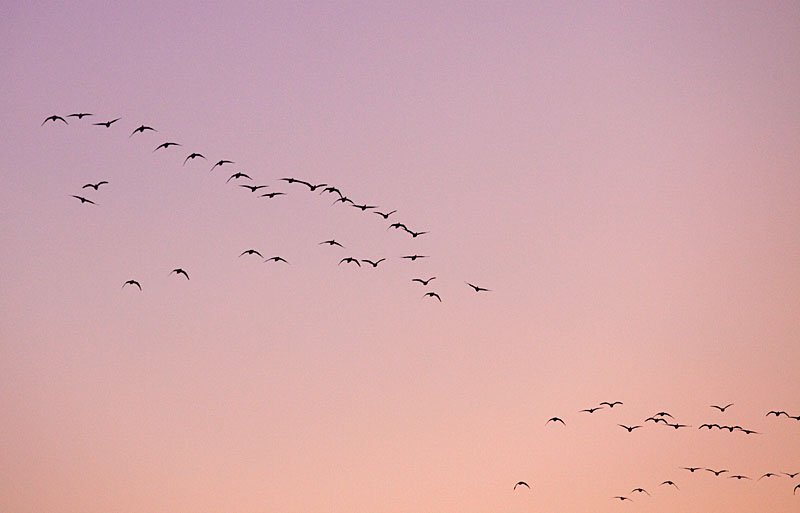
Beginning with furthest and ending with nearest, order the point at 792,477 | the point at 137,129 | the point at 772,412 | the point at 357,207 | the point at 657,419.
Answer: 1. the point at 792,477
2. the point at 657,419
3. the point at 772,412
4. the point at 357,207
5. the point at 137,129

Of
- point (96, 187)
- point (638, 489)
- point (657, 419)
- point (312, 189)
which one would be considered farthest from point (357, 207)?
point (638, 489)

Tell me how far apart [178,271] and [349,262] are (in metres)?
11.0

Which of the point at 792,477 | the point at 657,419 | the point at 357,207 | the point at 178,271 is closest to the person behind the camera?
the point at 357,207

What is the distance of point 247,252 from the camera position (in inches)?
2876

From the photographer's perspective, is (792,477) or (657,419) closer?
(657,419)

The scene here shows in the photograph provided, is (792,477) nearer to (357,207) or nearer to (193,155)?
(357,207)

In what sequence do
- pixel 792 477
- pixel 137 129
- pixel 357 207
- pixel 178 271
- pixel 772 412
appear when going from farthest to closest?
1. pixel 792 477
2. pixel 772 412
3. pixel 178 271
4. pixel 357 207
5. pixel 137 129

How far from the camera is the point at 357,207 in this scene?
7094cm

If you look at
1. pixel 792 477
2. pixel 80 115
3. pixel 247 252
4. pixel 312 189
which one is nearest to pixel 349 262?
pixel 247 252

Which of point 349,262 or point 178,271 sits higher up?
point 349,262

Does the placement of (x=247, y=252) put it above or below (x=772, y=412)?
below

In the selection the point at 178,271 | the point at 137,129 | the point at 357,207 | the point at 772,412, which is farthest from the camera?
the point at 772,412

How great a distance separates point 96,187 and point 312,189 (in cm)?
1502

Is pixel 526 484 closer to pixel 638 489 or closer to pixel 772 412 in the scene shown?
pixel 638 489
